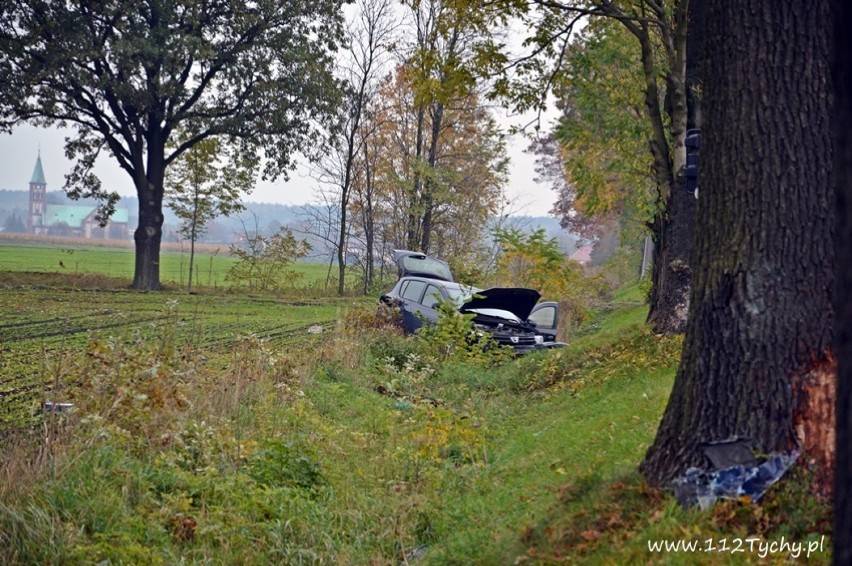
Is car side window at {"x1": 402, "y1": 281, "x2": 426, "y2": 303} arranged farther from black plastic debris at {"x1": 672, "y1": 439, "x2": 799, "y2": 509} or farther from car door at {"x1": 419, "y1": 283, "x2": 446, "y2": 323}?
black plastic debris at {"x1": 672, "y1": 439, "x2": 799, "y2": 509}

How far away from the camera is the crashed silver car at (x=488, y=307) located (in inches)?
638

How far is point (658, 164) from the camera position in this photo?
1362 cm

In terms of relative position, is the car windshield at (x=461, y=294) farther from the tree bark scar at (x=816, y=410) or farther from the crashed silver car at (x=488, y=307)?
the tree bark scar at (x=816, y=410)

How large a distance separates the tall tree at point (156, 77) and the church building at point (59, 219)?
9.09 m

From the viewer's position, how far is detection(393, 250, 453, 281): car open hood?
64.6 feet

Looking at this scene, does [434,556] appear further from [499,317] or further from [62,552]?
[499,317]

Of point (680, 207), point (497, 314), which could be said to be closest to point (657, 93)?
point (680, 207)

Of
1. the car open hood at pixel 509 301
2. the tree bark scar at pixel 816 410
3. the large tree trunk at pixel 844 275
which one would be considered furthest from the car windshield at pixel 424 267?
the large tree trunk at pixel 844 275

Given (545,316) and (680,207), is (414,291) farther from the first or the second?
(680,207)

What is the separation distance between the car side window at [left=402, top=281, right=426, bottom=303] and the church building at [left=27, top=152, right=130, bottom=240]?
1081 inches

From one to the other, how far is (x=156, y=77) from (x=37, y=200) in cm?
2240

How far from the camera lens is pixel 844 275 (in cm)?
225

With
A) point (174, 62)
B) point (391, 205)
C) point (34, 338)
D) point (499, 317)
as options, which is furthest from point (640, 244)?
point (34, 338)

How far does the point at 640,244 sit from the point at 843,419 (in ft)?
146
